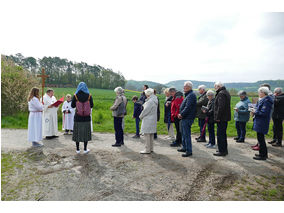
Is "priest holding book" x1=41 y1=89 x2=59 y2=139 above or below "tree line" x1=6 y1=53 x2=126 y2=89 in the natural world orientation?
below

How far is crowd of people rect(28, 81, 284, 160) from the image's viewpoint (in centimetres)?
565

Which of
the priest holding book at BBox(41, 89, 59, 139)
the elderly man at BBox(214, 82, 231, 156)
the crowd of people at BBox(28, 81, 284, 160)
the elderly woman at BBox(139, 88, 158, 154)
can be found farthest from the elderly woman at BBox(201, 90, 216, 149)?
the priest holding book at BBox(41, 89, 59, 139)

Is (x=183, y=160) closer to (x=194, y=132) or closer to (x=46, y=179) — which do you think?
(x=46, y=179)

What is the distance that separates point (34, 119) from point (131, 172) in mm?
4215

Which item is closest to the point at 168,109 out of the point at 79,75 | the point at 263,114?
the point at 263,114

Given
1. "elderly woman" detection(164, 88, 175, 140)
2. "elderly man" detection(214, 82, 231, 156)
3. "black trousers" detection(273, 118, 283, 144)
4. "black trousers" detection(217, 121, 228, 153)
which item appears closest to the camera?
"elderly man" detection(214, 82, 231, 156)

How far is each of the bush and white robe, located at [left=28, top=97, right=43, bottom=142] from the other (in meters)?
7.83

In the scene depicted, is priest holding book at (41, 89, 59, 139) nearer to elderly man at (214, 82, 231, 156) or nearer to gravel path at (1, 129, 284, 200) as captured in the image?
gravel path at (1, 129, 284, 200)

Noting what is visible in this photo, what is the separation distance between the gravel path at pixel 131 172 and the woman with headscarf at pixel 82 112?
0.65m

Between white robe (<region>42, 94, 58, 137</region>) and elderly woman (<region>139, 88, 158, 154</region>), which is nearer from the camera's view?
elderly woman (<region>139, 88, 158, 154</region>)

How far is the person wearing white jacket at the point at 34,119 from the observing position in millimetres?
6680

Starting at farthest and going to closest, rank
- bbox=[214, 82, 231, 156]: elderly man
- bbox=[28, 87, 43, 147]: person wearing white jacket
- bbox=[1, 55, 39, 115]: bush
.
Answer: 1. bbox=[1, 55, 39, 115]: bush
2. bbox=[28, 87, 43, 147]: person wearing white jacket
3. bbox=[214, 82, 231, 156]: elderly man

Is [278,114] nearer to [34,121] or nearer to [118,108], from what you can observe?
[118,108]

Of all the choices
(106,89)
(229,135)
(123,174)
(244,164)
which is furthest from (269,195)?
(106,89)
